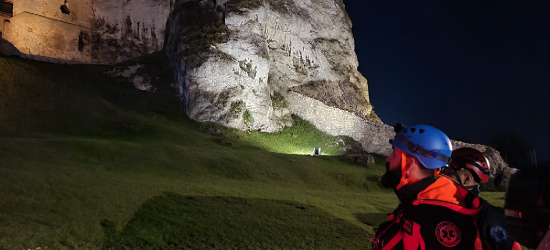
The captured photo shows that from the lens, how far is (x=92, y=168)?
14.4 m

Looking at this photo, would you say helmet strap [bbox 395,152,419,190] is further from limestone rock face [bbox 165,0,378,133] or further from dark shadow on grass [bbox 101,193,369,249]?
limestone rock face [bbox 165,0,378,133]

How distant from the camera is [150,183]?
1355 centimetres

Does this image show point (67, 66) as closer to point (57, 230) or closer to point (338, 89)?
point (338, 89)

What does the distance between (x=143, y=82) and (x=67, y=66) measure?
8.13 metres

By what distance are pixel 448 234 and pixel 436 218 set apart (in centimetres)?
13

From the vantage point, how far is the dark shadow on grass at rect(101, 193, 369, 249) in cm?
863

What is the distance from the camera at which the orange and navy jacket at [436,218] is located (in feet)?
8.05

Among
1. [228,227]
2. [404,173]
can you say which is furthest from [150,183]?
[404,173]

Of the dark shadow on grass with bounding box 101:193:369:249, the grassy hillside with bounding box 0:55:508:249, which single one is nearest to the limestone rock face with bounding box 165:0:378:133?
the grassy hillside with bounding box 0:55:508:249

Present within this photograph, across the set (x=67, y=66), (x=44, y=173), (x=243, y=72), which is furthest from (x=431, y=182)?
(x=67, y=66)

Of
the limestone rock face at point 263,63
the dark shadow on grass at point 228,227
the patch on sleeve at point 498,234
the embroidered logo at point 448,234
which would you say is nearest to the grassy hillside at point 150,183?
the dark shadow on grass at point 228,227

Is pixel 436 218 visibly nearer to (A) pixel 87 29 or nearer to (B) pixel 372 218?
(B) pixel 372 218

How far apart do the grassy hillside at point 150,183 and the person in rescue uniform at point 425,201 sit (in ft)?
21.4

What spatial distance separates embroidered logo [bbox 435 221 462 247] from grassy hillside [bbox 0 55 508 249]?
22.8ft
